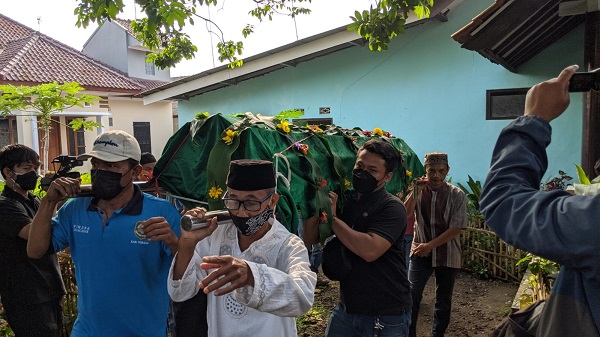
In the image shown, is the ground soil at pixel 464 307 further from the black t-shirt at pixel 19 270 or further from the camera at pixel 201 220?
A: the camera at pixel 201 220

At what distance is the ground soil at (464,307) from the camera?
479 centimetres

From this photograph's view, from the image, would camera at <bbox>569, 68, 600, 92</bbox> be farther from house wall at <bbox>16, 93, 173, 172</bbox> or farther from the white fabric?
house wall at <bbox>16, 93, 173, 172</bbox>

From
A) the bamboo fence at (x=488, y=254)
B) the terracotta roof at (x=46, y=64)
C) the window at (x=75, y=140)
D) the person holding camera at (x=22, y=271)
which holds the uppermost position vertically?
the terracotta roof at (x=46, y=64)

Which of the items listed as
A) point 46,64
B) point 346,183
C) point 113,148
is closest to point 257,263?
point 113,148

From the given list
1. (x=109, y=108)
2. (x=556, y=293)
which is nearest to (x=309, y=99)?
(x=556, y=293)

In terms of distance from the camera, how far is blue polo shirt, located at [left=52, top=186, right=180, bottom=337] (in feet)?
7.48

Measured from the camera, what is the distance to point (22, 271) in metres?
2.87

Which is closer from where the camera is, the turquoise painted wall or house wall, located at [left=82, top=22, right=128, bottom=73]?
the turquoise painted wall

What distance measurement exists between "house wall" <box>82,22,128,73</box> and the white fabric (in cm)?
2081

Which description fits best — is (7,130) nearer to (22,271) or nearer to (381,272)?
(22,271)

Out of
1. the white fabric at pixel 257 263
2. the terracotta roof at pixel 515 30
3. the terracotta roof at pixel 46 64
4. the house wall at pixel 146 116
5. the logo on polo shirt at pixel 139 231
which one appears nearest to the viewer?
the white fabric at pixel 257 263

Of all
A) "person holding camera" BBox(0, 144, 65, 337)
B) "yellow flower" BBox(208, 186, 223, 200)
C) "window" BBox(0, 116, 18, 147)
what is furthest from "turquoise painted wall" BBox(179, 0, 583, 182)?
"window" BBox(0, 116, 18, 147)

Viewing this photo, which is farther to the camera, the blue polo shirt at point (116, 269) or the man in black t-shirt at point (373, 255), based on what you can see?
the man in black t-shirt at point (373, 255)

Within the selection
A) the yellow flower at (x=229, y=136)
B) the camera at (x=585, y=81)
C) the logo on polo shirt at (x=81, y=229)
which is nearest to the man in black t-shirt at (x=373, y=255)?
the yellow flower at (x=229, y=136)
